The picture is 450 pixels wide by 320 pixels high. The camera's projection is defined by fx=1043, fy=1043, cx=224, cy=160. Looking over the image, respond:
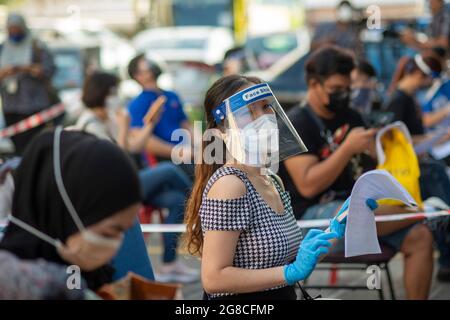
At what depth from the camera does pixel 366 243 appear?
3469 millimetres

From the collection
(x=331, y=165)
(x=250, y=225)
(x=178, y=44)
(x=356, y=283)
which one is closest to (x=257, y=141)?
(x=250, y=225)

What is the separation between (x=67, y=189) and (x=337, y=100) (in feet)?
11.1

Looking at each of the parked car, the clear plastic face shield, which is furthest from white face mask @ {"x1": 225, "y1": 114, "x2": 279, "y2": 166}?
the parked car

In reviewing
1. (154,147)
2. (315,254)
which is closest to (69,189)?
(315,254)

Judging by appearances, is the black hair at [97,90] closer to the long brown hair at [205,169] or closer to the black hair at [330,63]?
the black hair at [330,63]

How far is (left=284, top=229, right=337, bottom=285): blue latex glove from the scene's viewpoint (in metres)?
3.17

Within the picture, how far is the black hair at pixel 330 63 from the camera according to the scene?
559 centimetres

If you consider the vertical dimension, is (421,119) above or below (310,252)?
below

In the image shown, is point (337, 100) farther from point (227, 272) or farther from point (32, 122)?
point (32, 122)

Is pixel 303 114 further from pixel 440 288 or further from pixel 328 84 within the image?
pixel 440 288

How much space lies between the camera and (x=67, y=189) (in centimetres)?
243

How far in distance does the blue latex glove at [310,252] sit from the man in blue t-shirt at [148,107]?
4.69 m

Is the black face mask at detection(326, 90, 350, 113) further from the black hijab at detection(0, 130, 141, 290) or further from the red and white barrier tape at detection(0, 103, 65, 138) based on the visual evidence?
the red and white barrier tape at detection(0, 103, 65, 138)

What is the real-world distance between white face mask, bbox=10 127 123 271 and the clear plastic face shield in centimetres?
95
